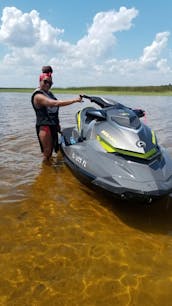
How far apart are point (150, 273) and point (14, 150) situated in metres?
5.53

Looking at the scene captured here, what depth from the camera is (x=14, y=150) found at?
25.6 ft

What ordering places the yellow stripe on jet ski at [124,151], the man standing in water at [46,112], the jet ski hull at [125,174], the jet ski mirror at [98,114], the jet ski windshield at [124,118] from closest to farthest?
the jet ski hull at [125,174] < the yellow stripe on jet ski at [124,151] < the jet ski windshield at [124,118] < the jet ski mirror at [98,114] < the man standing in water at [46,112]

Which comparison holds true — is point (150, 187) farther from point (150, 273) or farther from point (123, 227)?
point (150, 273)

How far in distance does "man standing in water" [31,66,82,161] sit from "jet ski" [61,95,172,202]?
127 cm

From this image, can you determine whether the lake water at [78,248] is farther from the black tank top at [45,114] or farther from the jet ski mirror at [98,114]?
the black tank top at [45,114]

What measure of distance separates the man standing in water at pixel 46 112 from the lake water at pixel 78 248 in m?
1.17

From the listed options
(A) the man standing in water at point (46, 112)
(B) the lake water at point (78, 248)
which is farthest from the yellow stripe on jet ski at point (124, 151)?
(A) the man standing in water at point (46, 112)

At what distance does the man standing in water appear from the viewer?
595 cm

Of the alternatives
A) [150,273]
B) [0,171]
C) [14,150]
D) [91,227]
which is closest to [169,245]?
[150,273]

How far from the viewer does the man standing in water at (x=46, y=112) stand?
19.5 feet

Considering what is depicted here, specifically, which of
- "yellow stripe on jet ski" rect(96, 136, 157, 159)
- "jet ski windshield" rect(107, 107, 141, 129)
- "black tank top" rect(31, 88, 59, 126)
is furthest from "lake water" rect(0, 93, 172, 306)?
"black tank top" rect(31, 88, 59, 126)

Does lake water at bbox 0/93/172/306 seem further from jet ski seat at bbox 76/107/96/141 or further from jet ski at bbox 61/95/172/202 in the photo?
jet ski seat at bbox 76/107/96/141

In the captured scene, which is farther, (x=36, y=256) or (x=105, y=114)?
(x=105, y=114)

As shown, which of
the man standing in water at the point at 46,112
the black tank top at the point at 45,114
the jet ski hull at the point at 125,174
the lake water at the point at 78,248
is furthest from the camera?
the black tank top at the point at 45,114
